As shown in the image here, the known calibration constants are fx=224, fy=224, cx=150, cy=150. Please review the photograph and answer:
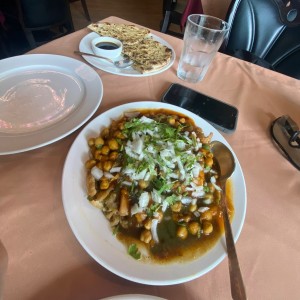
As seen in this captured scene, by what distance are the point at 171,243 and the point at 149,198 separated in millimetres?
123

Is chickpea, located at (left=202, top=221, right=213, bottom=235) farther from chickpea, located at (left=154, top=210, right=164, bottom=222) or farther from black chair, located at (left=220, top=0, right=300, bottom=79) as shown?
black chair, located at (left=220, top=0, right=300, bottom=79)

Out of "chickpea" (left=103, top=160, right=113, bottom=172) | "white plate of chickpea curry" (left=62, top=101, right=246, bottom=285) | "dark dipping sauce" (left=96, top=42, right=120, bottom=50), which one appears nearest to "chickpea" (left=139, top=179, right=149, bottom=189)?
"white plate of chickpea curry" (left=62, top=101, right=246, bottom=285)

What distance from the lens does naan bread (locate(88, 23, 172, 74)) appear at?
3.51 ft

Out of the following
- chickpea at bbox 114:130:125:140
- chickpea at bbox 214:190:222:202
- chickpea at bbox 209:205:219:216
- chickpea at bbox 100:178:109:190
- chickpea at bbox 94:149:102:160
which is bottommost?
chickpea at bbox 209:205:219:216

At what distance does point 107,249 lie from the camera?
0.50 m

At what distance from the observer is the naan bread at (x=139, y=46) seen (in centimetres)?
107

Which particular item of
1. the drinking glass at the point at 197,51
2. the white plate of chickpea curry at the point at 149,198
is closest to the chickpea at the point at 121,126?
the white plate of chickpea curry at the point at 149,198

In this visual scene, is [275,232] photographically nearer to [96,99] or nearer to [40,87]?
[96,99]

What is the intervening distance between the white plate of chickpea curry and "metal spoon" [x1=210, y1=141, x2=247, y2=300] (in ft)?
0.06

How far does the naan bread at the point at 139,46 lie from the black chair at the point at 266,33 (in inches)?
22.4

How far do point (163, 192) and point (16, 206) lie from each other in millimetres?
383

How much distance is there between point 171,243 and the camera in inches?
21.4

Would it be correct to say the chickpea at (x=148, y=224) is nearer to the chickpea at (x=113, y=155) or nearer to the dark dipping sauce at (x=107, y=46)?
the chickpea at (x=113, y=155)

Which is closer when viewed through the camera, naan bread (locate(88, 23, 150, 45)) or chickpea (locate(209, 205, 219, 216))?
chickpea (locate(209, 205, 219, 216))
